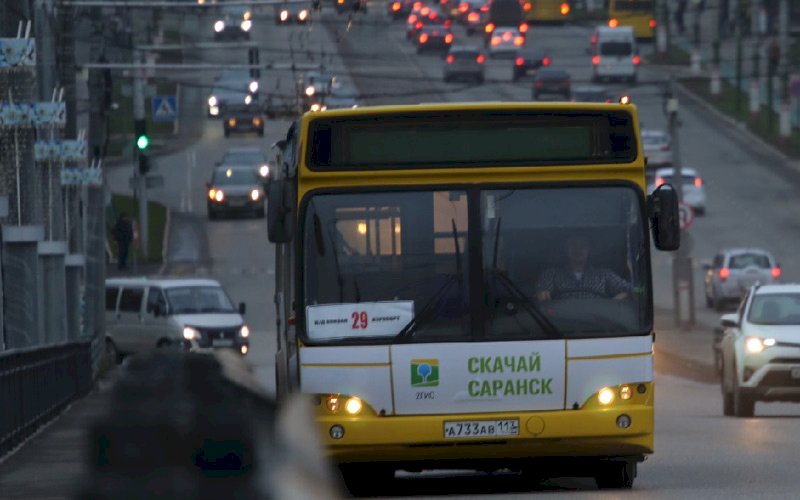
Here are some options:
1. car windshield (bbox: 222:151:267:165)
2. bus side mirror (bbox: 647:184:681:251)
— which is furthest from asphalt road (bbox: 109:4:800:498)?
car windshield (bbox: 222:151:267:165)

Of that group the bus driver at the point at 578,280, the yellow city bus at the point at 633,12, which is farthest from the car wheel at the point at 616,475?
the yellow city bus at the point at 633,12

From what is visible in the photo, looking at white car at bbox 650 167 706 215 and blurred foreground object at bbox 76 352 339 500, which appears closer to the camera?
blurred foreground object at bbox 76 352 339 500

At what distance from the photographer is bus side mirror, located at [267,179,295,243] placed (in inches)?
530

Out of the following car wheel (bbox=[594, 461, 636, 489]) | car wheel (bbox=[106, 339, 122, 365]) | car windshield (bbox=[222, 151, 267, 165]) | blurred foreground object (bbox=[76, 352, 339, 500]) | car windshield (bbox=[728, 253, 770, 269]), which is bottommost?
car wheel (bbox=[106, 339, 122, 365])

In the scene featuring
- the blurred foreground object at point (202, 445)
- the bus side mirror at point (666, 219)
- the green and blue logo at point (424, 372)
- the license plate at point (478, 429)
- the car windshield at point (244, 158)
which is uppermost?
the blurred foreground object at point (202, 445)

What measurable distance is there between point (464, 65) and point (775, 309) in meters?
62.5

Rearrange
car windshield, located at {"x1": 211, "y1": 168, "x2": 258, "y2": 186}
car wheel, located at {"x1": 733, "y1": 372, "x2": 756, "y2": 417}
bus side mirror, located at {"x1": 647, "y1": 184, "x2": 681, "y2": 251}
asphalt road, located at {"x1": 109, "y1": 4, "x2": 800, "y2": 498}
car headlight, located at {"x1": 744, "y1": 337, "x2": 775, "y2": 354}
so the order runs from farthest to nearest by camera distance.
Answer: car windshield, located at {"x1": 211, "y1": 168, "x2": 258, "y2": 186}, car wheel, located at {"x1": 733, "y1": 372, "x2": 756, "y2": 417}, car headlight, located at {"x1": 744, "y1": 337, "x2": 775, "y2": 354}, asphalt road, located at {"x1": 109, "y1": 4, "x2": 800, "y2": 498}, bus side mirror, located at {"x1": 647, "y1": 184, "x2": 681, "y2": 251}

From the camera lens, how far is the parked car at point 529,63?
89.3 metres

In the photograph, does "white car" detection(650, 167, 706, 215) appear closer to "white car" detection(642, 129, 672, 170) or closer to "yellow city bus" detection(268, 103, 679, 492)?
"white car" detection(642, 129, 672, 170)

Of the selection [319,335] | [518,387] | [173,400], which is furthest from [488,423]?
[173,400]

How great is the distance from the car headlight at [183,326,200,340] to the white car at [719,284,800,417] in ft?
53.0

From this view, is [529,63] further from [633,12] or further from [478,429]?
[478,429]

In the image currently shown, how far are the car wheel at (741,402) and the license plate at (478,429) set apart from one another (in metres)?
10.6

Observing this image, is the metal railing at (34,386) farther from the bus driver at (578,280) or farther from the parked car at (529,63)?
the parked car at (529,63)
